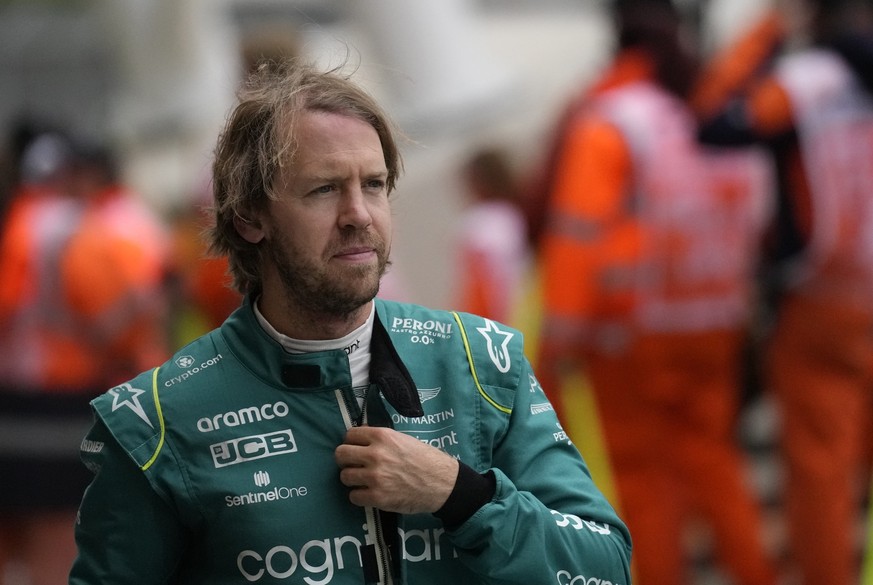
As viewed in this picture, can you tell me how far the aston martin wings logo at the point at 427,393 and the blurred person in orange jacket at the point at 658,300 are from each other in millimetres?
3247

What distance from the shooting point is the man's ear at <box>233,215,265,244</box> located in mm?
2473

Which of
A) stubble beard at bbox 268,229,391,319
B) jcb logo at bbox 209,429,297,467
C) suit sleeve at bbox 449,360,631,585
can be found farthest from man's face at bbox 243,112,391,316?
suit sleeve at bbox 449,360,631,585

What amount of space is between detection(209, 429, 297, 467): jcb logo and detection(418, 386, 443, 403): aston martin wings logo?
0.72 feet

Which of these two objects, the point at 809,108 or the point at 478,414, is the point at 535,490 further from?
the point at 809,108

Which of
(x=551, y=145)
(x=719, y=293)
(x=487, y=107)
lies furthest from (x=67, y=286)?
(x=487, y=107)

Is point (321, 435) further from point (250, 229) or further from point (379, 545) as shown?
point (250, 229)

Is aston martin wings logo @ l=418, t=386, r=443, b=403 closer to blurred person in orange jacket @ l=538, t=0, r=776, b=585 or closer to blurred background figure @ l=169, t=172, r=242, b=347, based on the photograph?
blurred background figure @ l=169, t=172, r=242, b=347

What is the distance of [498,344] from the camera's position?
8.32 feet

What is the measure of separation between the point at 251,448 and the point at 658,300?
3.64 meters

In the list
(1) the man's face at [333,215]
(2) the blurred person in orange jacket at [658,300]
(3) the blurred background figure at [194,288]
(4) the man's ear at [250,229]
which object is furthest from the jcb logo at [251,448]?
(2) the blurred person in orange jacket at [658,300]

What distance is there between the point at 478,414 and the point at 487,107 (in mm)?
7424

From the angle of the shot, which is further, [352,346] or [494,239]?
[494,239]

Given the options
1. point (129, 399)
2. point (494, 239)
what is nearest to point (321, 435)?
point (129, 399)

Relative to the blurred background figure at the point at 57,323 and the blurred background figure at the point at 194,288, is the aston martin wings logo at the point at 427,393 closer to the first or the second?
the blurred background figure at the point at 194,288
